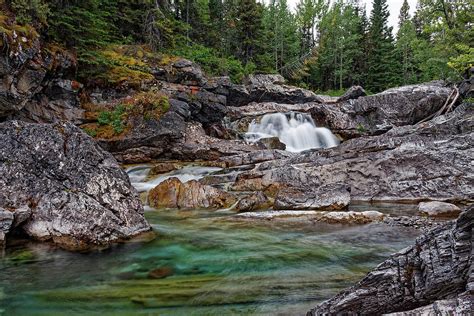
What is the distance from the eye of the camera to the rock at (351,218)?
27.3ft

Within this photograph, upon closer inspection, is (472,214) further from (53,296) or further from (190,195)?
(190,195)

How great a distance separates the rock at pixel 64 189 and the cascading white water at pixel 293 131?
1503cm

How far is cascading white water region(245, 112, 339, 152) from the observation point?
2297 centimetres

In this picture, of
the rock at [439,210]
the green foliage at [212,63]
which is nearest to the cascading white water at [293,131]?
the green foliage at [212,63]

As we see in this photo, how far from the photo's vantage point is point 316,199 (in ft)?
32.6

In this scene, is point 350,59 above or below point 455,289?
above

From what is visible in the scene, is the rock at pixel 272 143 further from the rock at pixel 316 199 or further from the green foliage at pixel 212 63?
the green foliage at pixel 212 63

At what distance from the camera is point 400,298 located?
2516 millimetres

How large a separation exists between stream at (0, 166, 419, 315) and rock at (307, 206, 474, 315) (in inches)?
48.1

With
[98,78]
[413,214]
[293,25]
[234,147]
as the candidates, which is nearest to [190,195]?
[413,214]

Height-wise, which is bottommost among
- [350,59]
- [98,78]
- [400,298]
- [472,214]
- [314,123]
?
[400,298]

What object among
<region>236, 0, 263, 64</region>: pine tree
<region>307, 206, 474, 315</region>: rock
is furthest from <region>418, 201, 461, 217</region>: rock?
<region>236, 0, 263, 64</region>: pine tree

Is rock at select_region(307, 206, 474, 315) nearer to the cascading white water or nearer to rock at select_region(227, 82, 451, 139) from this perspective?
the cascading white water

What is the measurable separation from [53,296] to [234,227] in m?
4.64
